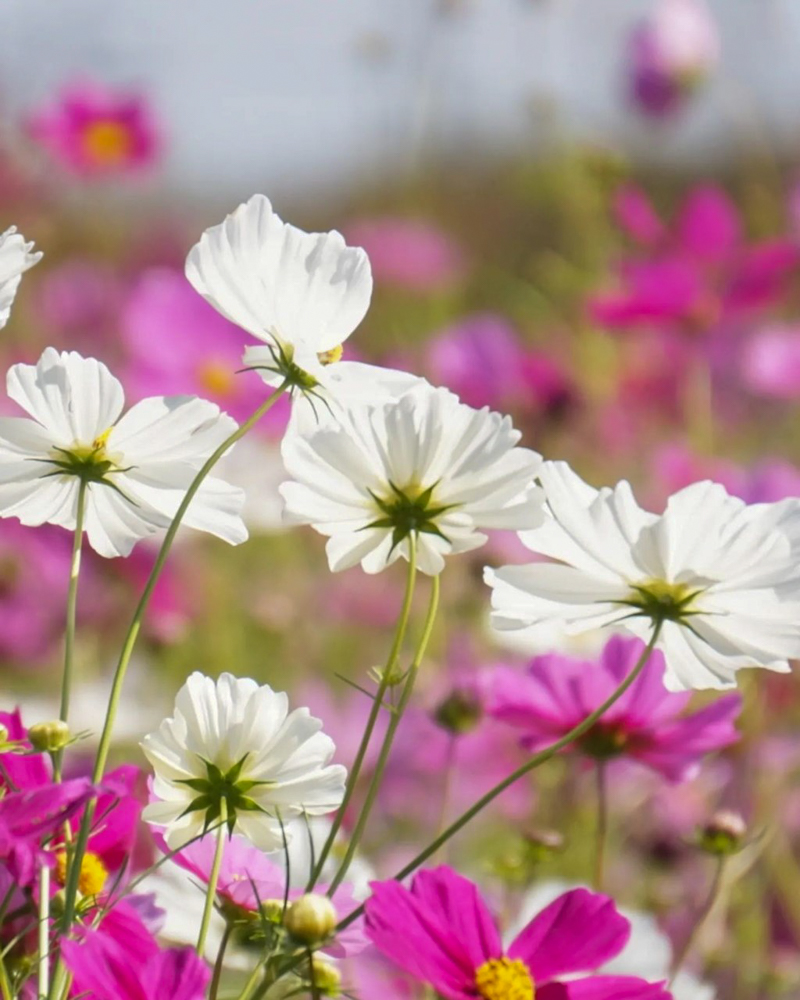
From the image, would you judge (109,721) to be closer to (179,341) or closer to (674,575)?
(674,575)

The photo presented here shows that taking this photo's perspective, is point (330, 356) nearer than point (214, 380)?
Yes

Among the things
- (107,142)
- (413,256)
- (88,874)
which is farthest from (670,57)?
(88,874)

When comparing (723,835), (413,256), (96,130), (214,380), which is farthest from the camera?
(413,256)

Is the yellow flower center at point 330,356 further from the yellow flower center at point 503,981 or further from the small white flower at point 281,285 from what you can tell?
the yellow flower center at point 503,981

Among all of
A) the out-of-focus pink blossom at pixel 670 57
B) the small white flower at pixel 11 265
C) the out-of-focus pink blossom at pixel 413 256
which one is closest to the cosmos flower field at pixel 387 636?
the small white flower at pixel 11 265

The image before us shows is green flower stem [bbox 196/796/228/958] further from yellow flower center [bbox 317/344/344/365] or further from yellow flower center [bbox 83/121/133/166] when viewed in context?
yellow flower center [bbox 83/121/133/166]

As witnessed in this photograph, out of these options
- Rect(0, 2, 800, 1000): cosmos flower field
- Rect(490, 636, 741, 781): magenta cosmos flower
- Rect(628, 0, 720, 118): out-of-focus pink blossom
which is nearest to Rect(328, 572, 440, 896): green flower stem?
Rect(0, 2, 800, 1000): cosmos flower field
